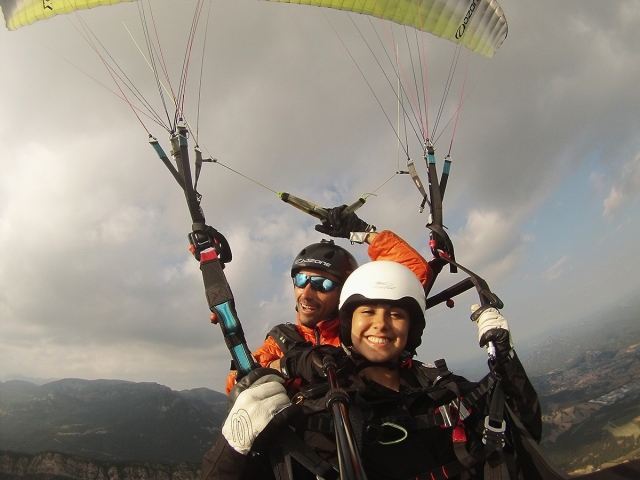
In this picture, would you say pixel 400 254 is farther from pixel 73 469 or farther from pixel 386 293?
pixel 73 469

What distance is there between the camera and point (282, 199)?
461 centimetres

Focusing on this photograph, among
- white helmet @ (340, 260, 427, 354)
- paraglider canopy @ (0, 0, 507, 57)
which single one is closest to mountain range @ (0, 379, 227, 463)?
paraglider canopy @ (0, 0, 507, 57)

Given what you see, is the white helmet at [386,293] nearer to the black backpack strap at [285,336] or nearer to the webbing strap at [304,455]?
the black backpack strap at [285,336]

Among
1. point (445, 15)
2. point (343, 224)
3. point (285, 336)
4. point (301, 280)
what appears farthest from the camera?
point (445, 15)

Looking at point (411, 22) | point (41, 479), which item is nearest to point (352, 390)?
point (411, 22)

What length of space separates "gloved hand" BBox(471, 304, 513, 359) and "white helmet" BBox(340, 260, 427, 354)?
1.30 ft

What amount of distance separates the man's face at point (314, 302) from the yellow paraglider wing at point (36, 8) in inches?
268

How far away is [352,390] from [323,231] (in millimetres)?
2810

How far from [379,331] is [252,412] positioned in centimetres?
95

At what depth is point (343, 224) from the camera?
4.55 metres

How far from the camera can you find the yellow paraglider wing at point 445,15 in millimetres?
7895

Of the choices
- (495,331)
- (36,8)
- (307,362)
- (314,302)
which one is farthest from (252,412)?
(36,8)

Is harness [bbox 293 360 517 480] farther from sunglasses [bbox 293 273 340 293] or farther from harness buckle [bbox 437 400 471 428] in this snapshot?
sunglasses [bbox 293 273 340 293]

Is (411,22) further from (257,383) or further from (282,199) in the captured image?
(257,383)
